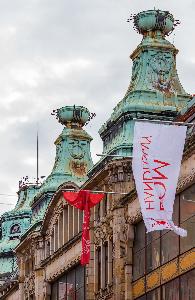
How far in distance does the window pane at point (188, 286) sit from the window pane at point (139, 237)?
18.4ft

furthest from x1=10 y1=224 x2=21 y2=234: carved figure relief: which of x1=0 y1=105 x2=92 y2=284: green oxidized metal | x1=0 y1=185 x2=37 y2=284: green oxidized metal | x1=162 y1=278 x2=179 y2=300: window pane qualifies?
x1=162 y1=278 x2=179 y2=300: window pane

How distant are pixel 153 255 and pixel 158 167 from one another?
13177mm

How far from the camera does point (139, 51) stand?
59.8 metres

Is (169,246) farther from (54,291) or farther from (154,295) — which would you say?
(54,291)

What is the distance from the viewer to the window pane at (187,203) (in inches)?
1807

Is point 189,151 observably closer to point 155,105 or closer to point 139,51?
point 155,105

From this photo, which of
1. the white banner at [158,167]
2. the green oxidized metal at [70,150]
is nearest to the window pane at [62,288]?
the green oxidized metal at [70,150]

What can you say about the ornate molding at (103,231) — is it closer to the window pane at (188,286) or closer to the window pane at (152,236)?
the window pane at (152,236)

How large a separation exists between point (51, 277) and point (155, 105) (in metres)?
17.1

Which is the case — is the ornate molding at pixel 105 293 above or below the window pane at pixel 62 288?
below

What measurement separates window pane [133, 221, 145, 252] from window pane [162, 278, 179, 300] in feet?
11.9

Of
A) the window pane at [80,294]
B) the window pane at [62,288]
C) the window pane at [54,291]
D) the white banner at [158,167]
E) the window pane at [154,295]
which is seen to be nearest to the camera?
the white banner at [158,167]

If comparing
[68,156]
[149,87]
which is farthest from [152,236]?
[68,156]

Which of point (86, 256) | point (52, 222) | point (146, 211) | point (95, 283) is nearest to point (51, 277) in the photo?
point (52, 222)
